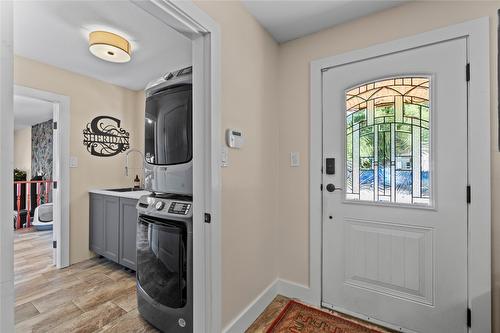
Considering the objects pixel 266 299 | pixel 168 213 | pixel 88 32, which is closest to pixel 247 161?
pixel 168 213

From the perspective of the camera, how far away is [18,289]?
2.31 meters

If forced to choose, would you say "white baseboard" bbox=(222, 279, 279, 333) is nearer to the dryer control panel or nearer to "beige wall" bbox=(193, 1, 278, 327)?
"beige wall" bbox=(193, 1, 278, 327)

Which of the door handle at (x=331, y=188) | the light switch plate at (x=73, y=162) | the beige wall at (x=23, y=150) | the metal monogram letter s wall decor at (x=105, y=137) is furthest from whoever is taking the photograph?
the beige wall at (x=23, y=150)

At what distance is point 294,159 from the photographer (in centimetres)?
215

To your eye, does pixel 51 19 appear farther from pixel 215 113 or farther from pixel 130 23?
pixel 215 113

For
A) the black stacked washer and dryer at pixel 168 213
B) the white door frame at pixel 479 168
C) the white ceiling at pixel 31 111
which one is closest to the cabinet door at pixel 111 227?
the black stacked washer and dryer at pixel 168 213

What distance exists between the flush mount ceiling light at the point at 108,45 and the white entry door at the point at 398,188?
6.30 ft

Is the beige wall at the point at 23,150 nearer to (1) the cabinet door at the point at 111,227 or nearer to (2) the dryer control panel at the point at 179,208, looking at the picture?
(1) the cabinet door at the point at 111,227

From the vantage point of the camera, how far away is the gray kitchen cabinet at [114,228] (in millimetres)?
2586

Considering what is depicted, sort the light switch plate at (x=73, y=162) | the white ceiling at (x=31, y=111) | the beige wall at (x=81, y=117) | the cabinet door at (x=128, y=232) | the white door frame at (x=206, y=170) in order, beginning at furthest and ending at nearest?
the white ceiling at (x=31, y=111) → the light switch plate at (x=73, y=162) → the beige wall at (x=81, y=117) → the cabinet door at (x=128, y=232) → the white door frame at (x=206, y=170)

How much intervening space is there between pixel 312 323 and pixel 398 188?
3.99 ft

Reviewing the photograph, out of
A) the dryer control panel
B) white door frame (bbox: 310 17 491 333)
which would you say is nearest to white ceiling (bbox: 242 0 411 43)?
white door frame (bbox: 310 17 491 333)

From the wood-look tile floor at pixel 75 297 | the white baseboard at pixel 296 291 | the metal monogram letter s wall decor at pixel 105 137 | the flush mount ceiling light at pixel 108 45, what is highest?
the flush mount ceiling light at pixel 108 45

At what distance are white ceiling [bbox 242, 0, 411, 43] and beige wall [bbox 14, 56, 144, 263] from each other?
8.48ft
